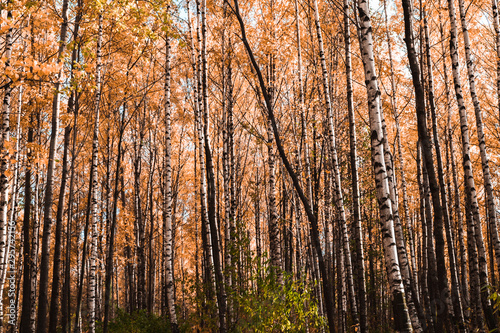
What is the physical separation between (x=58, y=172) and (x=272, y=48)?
13158 mm

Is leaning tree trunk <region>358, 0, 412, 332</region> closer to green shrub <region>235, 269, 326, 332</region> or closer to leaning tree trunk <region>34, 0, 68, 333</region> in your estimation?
green shrub <region>235, 269, 326, 332</region>

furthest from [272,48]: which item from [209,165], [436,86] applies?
[436,86]

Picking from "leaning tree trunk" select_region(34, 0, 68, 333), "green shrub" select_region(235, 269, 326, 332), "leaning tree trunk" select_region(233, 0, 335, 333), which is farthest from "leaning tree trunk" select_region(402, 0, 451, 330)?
"leaning tree trunk" select_region(34, 0, 68, 333)

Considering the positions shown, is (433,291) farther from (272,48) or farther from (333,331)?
(272,48)

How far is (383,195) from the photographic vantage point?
4.16m

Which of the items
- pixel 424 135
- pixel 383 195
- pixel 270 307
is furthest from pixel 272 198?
Answer: pixel 383 195

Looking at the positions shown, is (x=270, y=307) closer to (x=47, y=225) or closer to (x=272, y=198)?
(x=272, y=198)

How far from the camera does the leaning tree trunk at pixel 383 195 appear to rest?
13.1 feet

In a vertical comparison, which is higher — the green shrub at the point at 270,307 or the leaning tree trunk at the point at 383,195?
the leaning tree trunk at the point at 383,195

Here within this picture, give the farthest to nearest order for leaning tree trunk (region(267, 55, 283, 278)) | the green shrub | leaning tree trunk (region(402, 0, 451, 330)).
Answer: leaning tree trunk (region(267, 55, 283, 278)), the green shrub, leaning tree trunk (region(402, 0, 451, 330))

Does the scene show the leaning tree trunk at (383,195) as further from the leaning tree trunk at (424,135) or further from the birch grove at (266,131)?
the leaning tree trunk at (424,135)

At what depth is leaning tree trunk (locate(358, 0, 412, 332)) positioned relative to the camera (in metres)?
4.00

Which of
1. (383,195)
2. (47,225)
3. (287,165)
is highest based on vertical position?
(287,165)

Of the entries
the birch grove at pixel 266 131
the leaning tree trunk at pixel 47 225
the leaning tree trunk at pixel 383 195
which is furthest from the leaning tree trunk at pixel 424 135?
the leaning tree trunk at pixel 47 225
